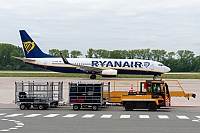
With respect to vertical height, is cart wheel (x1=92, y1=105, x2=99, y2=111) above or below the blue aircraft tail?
below

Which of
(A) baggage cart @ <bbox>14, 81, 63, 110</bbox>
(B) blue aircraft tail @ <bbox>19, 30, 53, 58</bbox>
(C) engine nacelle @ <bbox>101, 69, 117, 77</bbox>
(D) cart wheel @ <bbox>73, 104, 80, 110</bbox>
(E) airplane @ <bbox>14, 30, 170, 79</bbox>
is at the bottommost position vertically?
(D) cart wheel @ <bbox>73, 104, 80, 110</bbox>

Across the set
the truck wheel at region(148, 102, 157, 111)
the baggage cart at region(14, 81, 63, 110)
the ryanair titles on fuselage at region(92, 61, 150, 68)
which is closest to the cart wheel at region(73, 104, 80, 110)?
the baggage cart at region(14, 81, 63, 110)

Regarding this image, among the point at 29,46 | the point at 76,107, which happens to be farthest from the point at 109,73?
the point at 76,107

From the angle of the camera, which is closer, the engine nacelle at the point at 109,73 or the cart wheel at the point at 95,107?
the cart wheel at the point at 95,107

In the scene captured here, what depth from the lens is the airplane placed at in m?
56.8

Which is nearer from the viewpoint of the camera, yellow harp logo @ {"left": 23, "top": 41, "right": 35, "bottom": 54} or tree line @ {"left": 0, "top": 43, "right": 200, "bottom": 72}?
yellow harp logo @ {"left": 23, "top": 41, "right": 35, "bottom": 54}

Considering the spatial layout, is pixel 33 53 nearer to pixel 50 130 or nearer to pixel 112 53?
pixel 50 130

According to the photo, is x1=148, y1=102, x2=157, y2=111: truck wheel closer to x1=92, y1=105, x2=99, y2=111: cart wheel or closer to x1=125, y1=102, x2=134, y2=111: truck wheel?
x1=125, y1=102, x2=134, y2=111: truck wheel

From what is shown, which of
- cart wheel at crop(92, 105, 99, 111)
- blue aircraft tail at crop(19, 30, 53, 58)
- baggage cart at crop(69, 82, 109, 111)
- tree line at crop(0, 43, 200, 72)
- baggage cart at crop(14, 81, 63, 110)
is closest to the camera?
cart wheel at crop(92, 105, 99, 111)

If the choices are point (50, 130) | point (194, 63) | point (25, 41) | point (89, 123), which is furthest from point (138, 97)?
point (194, 63)

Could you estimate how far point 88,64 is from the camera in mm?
58000

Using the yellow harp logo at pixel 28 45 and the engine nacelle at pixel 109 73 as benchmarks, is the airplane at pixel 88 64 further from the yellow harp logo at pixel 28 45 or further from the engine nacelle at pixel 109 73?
the engine nacelle at pixel 109 73

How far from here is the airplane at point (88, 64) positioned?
56.8 meters

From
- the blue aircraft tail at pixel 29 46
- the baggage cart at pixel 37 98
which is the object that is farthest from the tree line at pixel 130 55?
the baggage cart at pixel 37 98
